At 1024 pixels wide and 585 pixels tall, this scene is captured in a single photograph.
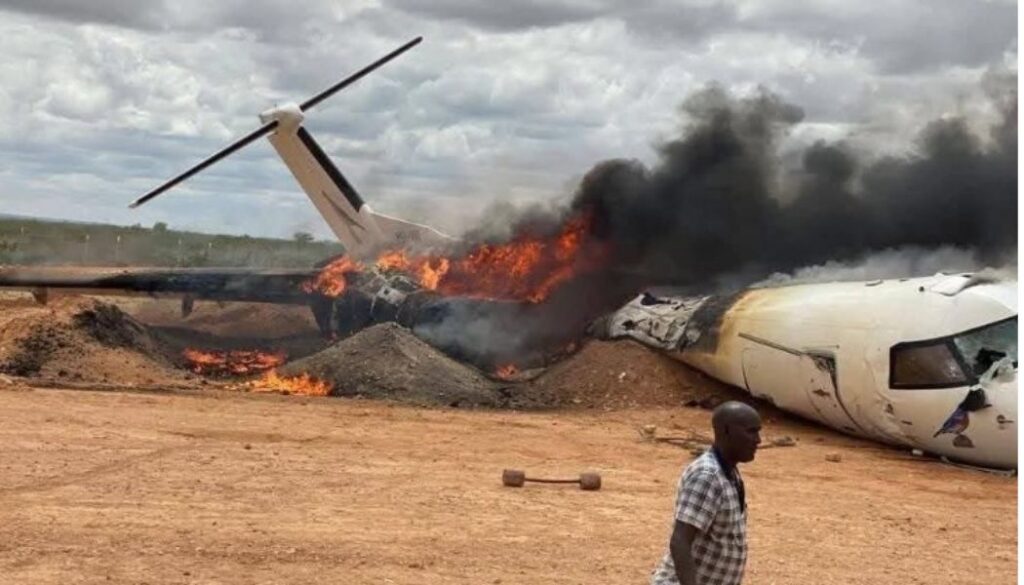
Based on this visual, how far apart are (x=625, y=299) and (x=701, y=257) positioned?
8.29 feet

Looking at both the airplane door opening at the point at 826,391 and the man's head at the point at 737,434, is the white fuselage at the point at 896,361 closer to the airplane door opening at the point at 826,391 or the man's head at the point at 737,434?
the airplane door opening at the point at 826,391

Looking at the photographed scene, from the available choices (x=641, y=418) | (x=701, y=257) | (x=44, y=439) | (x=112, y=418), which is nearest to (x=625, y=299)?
(x=701, y=257)

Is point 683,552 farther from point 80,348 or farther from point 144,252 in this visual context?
point 144,252

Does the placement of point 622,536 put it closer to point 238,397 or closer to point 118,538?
point 118,538

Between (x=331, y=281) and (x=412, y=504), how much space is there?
17486 millimetres

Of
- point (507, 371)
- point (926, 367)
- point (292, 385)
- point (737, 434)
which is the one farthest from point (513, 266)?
point (737, 434)

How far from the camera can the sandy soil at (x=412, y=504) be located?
30.5 ft

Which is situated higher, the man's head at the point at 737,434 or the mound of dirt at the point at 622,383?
the man's head at the point at 737,434

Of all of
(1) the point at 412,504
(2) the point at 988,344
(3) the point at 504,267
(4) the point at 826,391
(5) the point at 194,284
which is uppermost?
(3) the point at 504,267

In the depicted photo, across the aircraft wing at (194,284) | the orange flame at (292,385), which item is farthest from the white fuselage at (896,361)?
the aircraft wing at (194,284)

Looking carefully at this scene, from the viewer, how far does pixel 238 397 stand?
20188mm

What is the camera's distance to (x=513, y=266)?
28.2 m

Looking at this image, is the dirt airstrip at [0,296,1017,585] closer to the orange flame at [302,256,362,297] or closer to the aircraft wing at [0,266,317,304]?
the orange flame at [302,256,362,297]

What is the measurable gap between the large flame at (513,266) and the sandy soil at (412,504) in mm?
9132
